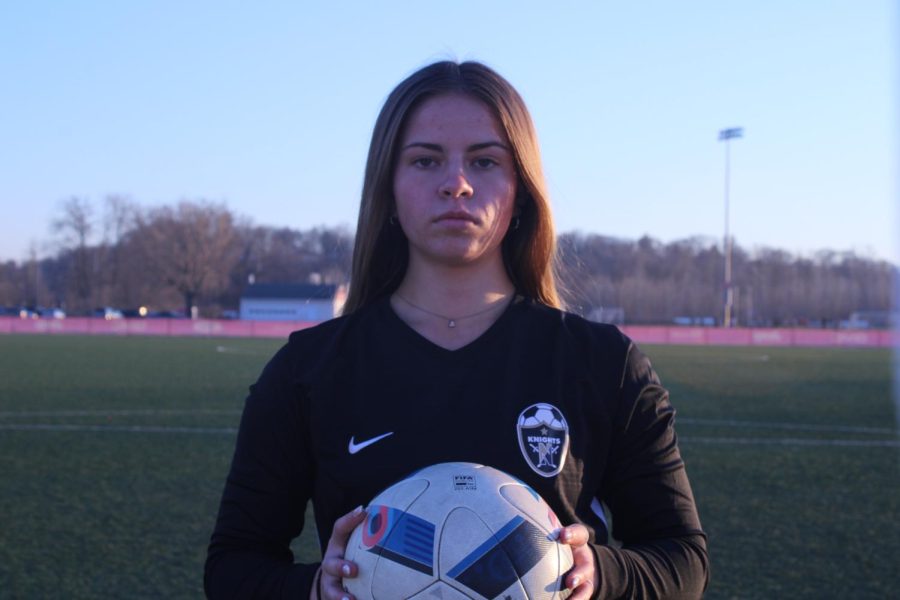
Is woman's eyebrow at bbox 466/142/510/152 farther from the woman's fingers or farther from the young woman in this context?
the woman's fingers

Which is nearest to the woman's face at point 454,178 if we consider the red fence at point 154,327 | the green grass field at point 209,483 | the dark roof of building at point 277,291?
the green grass field at point 209,483

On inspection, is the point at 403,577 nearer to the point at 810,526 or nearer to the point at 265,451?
the point at 265,451

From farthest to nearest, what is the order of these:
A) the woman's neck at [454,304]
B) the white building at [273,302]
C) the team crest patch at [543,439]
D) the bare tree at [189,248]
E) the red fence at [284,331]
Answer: the bare tree at [189,248] < the white building at [273,302] < the red fence at [284,331] < the woman's neck at [454,304] < the team crest patch at [543,439]

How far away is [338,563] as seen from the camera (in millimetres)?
1718

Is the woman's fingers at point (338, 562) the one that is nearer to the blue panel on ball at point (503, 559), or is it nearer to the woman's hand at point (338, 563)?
the woman's hand at point (338, 563)

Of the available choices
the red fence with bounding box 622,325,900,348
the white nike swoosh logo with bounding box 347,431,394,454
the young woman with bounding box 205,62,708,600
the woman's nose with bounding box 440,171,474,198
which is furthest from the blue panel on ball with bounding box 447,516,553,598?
the red fence with bounding box 622,325,900,348

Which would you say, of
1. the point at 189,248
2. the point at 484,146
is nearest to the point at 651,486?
the point at 484,146

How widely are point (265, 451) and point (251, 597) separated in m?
0.30

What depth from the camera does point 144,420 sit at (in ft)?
44.9

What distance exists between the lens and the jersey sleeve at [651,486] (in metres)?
1.96

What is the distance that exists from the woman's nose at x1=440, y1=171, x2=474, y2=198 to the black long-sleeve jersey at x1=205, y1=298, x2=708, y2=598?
30cm

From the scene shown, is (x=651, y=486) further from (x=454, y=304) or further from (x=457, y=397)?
(x=454, y=304)

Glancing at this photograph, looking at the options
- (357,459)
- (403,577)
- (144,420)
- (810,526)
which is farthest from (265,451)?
(144,420)

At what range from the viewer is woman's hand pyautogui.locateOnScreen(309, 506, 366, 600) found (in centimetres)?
171
